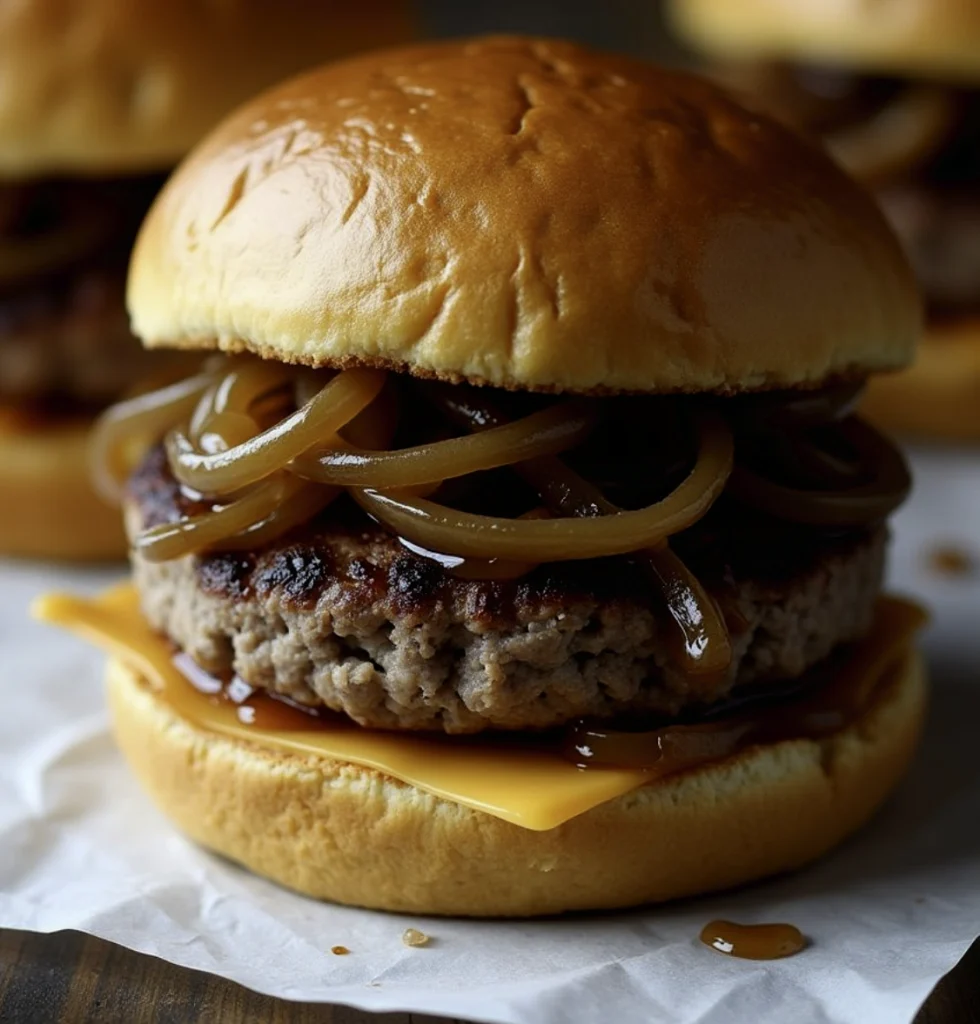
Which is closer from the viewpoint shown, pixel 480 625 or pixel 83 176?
pixel 480 625

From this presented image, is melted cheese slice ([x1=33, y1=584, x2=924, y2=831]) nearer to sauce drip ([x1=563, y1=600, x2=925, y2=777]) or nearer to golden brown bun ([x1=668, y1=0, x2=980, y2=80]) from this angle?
sauce drip ([x1=563, y1=600, x2=925, y2=777])

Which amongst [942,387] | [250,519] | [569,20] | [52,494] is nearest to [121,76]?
[52,494]

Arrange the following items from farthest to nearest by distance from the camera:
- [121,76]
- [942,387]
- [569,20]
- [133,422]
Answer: [569,20]
[942,387]
[121,76]
[133,422]

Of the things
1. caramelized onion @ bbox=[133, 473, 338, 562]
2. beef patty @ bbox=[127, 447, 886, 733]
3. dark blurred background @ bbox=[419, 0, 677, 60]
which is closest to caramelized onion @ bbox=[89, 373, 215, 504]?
caramelized onion @ bbox=[133, 473, 338, 562]

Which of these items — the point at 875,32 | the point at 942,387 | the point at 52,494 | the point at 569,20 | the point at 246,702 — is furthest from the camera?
the point at 569,20

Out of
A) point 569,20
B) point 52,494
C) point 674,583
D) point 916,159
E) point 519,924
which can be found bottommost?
point 52,494

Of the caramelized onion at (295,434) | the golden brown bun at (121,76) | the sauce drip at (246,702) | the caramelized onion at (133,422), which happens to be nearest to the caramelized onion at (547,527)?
the caramelized onion at (295,434)

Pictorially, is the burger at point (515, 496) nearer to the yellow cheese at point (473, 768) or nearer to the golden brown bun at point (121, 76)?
the yellow cheese at point (473, 768)

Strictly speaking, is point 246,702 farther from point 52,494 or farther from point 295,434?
point 52,494
